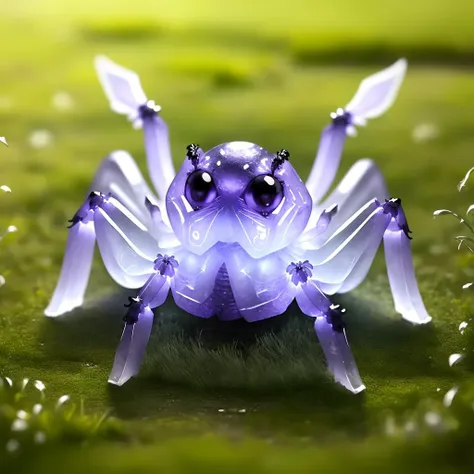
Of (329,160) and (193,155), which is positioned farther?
(329,160)

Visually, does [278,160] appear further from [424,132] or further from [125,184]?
[424,132]

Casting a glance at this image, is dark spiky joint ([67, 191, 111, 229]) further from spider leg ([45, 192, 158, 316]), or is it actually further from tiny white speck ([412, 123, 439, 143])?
tiny white speck ([412, 123, 439, 143])

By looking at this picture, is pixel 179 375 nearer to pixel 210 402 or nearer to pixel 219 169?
pixel 210 402

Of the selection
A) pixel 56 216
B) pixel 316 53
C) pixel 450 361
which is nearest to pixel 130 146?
pixel 56 216

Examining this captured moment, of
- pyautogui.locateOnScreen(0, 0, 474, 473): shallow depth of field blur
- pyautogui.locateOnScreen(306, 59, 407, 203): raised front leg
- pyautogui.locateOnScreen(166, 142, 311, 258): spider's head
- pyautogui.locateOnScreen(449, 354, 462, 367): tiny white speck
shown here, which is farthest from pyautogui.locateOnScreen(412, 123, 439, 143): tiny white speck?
pyautogui.locateOnScreen(449, 354, 462, 367): tiny white speck

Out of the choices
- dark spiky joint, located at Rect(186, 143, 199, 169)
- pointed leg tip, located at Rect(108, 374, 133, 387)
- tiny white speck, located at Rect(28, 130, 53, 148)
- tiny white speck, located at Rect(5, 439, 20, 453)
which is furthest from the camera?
tiny white speck, located at Rect(28, 130, 53, 148)

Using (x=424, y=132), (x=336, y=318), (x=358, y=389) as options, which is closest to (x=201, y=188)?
(x=336, y=318)
